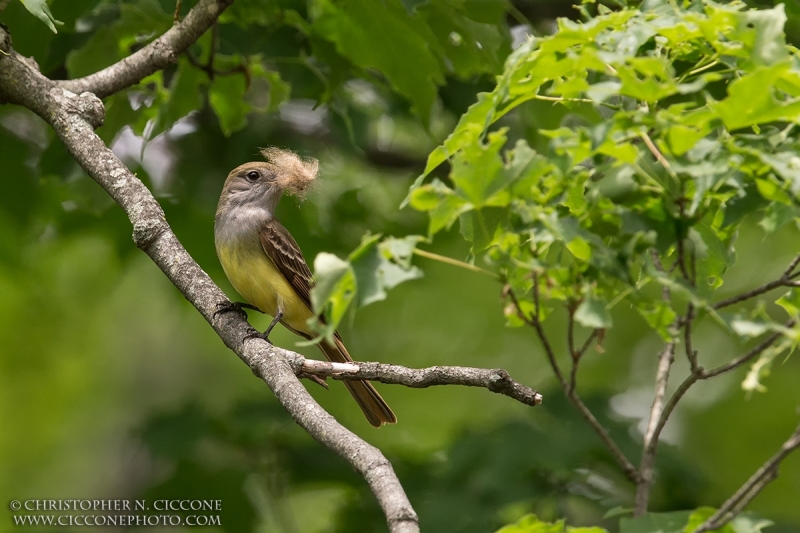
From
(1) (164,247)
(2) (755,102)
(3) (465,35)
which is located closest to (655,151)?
(2) (755,102)

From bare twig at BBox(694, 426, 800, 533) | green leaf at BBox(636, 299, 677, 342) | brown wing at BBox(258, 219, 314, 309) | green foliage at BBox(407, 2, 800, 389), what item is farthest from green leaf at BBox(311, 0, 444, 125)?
bare twig at BBox(694, 426, 800, 533)

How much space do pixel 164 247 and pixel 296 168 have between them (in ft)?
5.37

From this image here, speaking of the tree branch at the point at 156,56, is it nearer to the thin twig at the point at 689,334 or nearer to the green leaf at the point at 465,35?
the green leaf at the point at 465,35

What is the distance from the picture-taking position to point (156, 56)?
4949 mm

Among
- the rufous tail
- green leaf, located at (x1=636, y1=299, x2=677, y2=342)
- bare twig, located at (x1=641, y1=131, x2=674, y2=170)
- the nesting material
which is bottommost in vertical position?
the rufous tail

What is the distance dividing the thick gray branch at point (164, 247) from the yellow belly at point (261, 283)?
1.70 metres

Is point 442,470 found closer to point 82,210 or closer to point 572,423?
point 572,423

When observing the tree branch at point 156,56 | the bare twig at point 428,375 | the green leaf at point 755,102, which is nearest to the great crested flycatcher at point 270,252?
the tree branch at point 156,56

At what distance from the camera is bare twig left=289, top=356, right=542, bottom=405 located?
334 cm

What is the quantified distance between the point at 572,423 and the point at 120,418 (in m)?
9.07

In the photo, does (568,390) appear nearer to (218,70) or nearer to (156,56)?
(156,56)

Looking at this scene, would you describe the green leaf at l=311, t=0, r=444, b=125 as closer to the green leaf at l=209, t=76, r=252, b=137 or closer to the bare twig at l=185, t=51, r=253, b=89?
the bare twig at l=185, t=51, r=253, b=89

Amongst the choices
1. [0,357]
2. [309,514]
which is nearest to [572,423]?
[309,514]

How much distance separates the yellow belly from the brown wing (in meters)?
0.04
